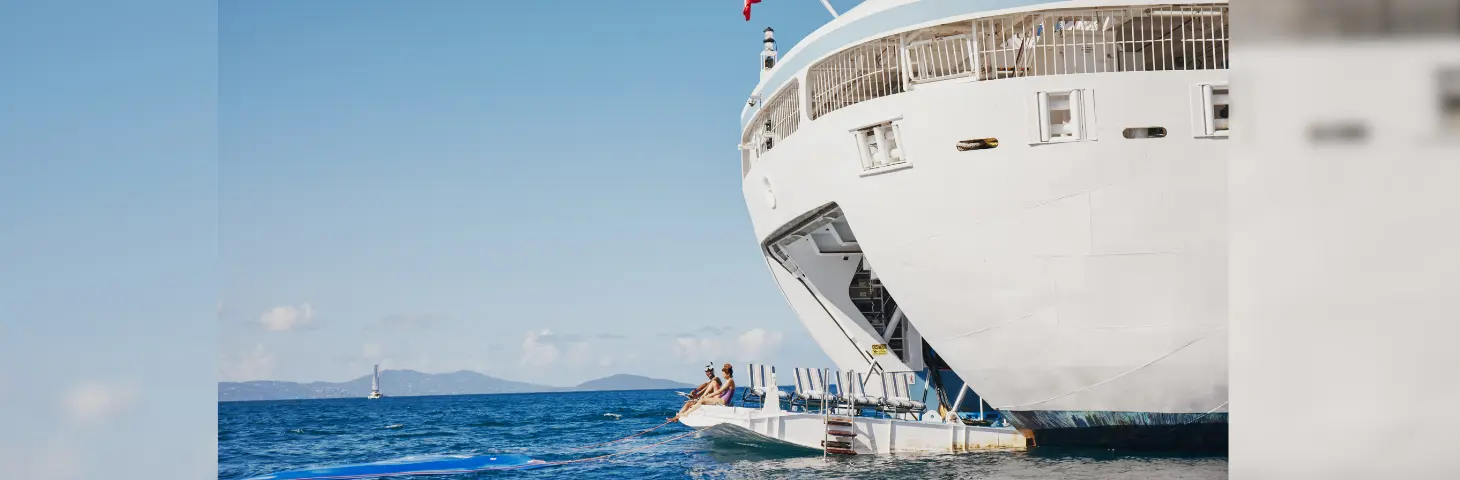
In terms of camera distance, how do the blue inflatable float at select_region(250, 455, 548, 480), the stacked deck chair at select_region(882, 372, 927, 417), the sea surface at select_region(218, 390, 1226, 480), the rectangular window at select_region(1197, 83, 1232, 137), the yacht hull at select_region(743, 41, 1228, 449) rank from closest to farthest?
the rectangular window at select_region(1197, 83, 1232, 137)
the yacht hull at select_region(743, 41, 1228, 449)
the sea surface at select_region(218, 390, 1226, 480)
the blue inflatable float at select_region(250, 455, 548, 480)
the stacked deck chair at select_region(882, 372, 927, 417)

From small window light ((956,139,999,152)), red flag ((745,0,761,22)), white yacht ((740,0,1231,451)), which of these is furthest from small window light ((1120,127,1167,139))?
red flag ((745,0,761,22))

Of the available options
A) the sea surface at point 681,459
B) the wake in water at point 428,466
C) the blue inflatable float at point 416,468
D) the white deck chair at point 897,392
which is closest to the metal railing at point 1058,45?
the sea surface at point 681,459

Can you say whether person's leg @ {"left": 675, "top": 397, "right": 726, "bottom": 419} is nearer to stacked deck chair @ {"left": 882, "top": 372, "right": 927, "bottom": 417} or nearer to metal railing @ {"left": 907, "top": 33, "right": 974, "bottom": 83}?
stacked deck chair @ {"left": 882, "top": 372, "right": 927, "bottom": 417}

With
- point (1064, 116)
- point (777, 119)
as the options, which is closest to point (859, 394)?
point (777, 119)

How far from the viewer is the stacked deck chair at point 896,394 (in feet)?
56.8

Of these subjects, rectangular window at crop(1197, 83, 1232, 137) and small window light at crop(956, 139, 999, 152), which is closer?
rectangular window at crop(1197, 83, 1232, 137)

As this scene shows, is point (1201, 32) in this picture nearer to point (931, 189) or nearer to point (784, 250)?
point (931, 189)

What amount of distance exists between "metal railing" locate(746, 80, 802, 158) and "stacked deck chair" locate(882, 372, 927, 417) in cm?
406

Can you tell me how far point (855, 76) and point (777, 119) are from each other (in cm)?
258

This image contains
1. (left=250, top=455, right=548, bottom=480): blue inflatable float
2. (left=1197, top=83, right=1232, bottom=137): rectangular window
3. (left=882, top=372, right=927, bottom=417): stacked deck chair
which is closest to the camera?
(left=1197, top=83, right=1232, bottom=137): rectangular window

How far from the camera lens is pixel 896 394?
17.5 m

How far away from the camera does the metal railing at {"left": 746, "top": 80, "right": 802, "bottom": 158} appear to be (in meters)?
14.6

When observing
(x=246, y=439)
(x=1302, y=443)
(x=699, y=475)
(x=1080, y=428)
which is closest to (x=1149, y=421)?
(x=1080, y=428)

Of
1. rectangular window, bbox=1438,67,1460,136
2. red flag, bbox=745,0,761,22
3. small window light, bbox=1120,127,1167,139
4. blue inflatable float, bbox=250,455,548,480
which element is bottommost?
blue inflatable float, bbox=250,455,548,480
